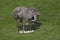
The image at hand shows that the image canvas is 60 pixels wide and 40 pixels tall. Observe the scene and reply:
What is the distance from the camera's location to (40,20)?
49.3 feet

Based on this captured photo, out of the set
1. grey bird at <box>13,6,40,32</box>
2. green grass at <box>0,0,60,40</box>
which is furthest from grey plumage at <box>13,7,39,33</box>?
green grass at <box>0,0,60,40</box>

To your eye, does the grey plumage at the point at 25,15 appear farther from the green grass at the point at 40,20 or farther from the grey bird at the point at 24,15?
the green grass at the point at 40,20

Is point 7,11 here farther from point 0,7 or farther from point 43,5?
point 43,5

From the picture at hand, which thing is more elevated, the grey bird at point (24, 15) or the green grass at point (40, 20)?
the grey bird at point (24, 15)

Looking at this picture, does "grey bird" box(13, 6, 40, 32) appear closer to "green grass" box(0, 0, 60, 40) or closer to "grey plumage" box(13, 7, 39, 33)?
"grey plumage" box(13, 7, 39, 33)

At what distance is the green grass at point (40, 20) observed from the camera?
11.8 metres

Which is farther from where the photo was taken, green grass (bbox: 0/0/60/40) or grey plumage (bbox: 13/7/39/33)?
grey plumage (bbox: 13/7/39/33)

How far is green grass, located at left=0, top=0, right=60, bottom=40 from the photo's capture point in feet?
38.7

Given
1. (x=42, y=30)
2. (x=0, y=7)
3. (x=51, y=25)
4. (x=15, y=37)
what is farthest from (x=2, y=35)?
(x=0, y=7)

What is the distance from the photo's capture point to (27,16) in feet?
40.3

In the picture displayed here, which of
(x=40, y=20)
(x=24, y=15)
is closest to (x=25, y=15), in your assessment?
(x=24, y=15)

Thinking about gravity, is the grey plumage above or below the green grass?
above

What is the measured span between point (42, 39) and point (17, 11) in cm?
218

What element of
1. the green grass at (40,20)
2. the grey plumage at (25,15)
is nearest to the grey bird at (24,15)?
the grey plumage at (25,15)
